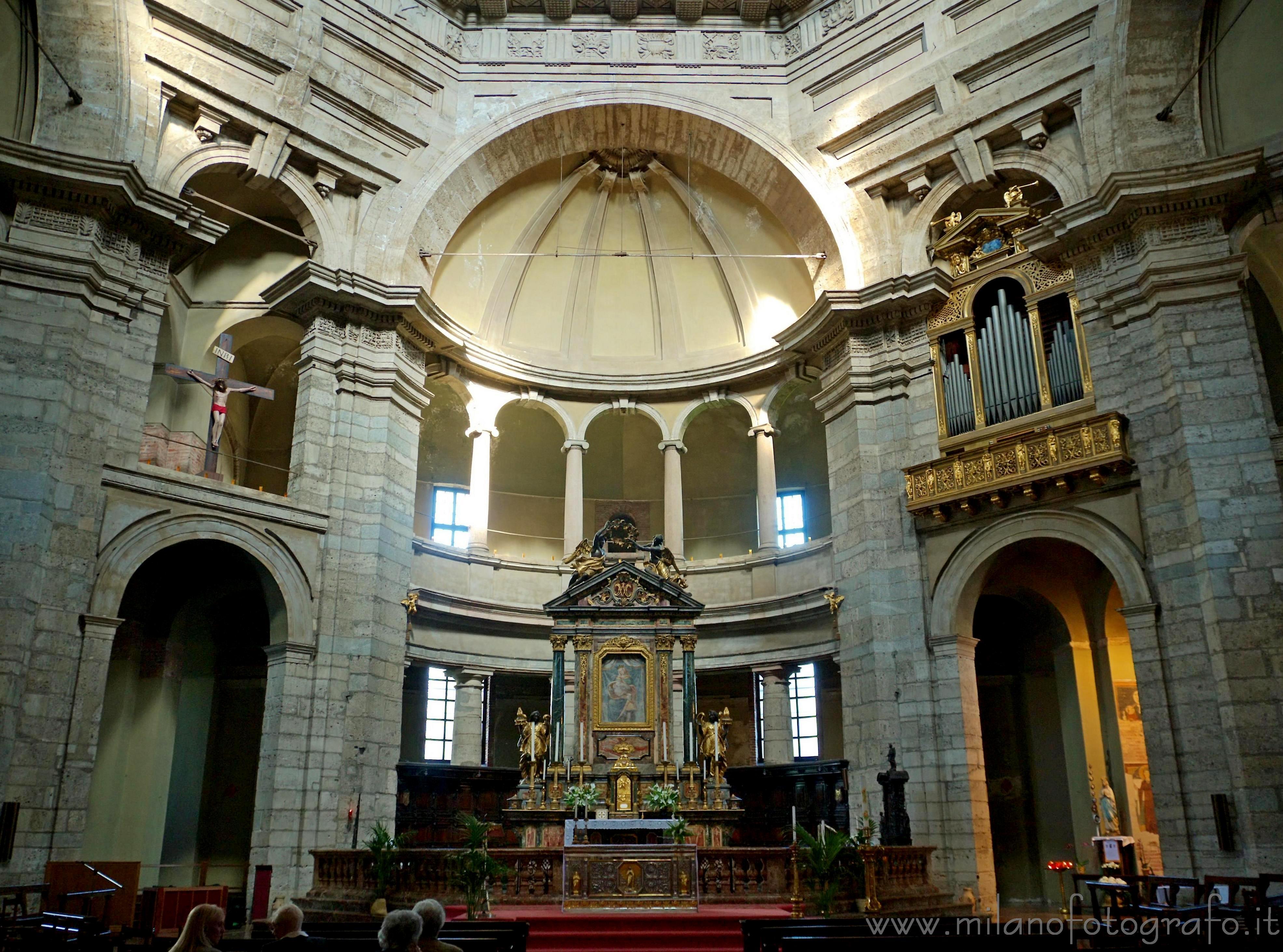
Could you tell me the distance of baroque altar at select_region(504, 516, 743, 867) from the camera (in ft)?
57.2

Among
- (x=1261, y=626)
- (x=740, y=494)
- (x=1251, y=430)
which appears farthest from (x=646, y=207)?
Answer: (x=1261, y=626)

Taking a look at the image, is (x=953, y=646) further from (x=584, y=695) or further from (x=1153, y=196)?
(x=1153, y=196)

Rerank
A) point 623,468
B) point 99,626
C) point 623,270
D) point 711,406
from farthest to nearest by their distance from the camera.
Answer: point 623,468 → point 623,270 → point 711,406 → point 99,626

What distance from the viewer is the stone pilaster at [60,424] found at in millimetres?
14078

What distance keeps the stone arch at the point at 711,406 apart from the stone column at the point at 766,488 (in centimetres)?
27

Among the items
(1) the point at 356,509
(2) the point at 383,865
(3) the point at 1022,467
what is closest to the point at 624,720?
(2) the point at 383,865

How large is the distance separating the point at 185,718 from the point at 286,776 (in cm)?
454

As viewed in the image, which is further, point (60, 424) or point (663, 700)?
point (663, 700)

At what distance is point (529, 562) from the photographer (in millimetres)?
24297

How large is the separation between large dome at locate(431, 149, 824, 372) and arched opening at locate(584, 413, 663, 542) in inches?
87.0

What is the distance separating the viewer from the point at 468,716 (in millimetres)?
22312

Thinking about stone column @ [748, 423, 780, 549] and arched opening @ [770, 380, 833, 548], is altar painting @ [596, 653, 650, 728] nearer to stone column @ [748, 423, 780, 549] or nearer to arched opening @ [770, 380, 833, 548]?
stone column @ [748, 423, 780, 549]

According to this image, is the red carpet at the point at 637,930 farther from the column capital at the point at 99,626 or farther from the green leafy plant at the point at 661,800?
the column capital at the point at 99,626

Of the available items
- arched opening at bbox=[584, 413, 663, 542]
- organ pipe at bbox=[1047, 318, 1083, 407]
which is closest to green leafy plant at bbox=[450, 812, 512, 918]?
organ pipe at bbox=[1047, 318, 1083, 407]
